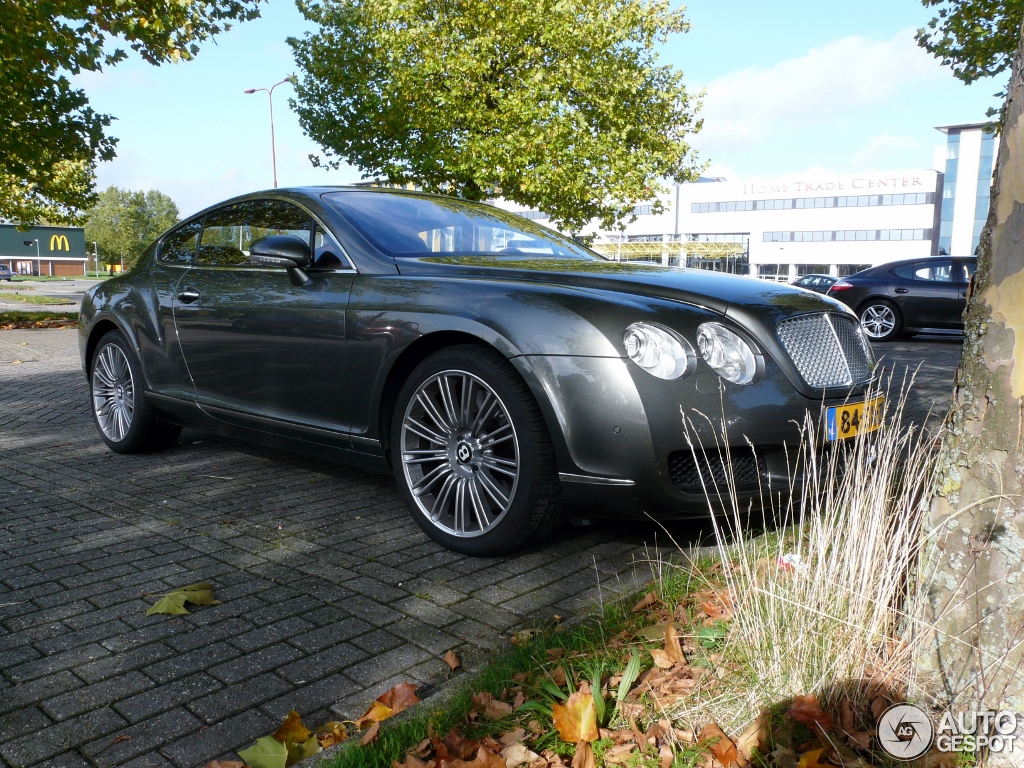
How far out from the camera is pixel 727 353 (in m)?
3.33

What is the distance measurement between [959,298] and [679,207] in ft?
250

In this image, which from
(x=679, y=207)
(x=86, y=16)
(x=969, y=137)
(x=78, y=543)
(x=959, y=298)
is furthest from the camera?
(x=679, y=207)

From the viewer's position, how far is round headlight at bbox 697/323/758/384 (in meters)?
3.29

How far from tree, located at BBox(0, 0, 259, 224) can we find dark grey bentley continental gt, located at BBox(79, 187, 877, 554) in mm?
9803

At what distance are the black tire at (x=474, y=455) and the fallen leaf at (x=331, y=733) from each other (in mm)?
1303

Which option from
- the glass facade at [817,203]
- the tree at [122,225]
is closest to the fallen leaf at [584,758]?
the glass facade at [817,203]

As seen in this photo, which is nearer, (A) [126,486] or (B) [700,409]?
(B) [700,409]

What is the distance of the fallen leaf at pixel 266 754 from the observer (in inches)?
84.4

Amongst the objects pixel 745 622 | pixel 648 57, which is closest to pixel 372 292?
pixel 745 622

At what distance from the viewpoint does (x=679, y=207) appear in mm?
88875

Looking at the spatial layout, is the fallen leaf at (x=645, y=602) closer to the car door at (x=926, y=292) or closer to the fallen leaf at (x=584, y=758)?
the fallen leaf at (x=584, y=758)

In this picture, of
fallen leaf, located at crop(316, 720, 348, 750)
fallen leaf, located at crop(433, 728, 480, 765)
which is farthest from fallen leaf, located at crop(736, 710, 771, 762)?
fallen leaf, located at crop(316, 720, 348, 750)

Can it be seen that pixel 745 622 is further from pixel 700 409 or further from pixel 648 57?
pixel 648 57

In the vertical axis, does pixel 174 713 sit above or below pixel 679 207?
below
